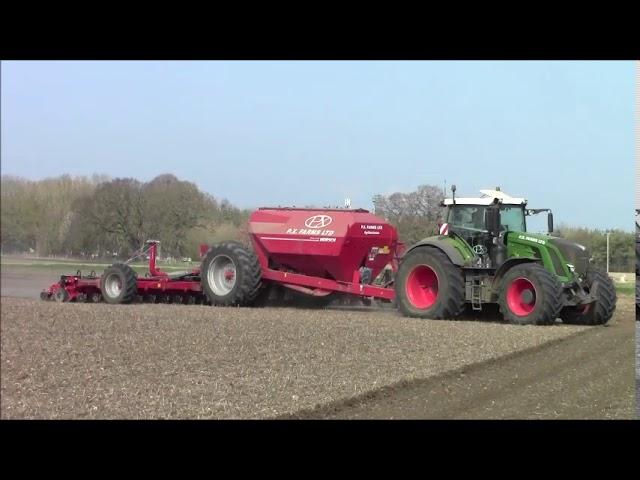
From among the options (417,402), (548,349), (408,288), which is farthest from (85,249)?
(408,288)

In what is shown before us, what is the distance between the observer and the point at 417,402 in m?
5.89

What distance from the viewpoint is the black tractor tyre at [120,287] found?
8.29 meters

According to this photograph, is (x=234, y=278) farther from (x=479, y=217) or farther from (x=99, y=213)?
(x=99, y=213)

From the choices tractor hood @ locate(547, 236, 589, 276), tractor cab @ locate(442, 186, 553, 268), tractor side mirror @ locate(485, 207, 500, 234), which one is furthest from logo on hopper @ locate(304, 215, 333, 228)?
tractor hood @ locate(547, 236, 589, 276)

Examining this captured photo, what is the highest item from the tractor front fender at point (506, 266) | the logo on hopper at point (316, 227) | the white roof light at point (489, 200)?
the white roof light at point (489, 200)

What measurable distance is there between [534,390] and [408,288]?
627 centimetres

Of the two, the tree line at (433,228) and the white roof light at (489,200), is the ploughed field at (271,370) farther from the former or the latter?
the white roof light at (489,200)

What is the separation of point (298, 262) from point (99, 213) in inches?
322

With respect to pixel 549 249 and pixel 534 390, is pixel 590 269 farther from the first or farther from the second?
pixel 534 390

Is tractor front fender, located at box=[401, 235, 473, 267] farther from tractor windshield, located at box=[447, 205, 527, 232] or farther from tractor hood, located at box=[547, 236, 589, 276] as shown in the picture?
tractor hood, located at box=[547, 236, 589, 276]

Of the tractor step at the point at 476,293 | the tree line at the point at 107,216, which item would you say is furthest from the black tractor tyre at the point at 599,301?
the tree line at the point at 107,216

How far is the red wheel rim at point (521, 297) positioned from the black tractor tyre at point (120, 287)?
237 inches

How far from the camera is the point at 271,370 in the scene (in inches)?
244

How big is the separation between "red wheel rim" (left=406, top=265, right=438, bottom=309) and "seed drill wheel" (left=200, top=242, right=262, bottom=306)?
2.79 meters
